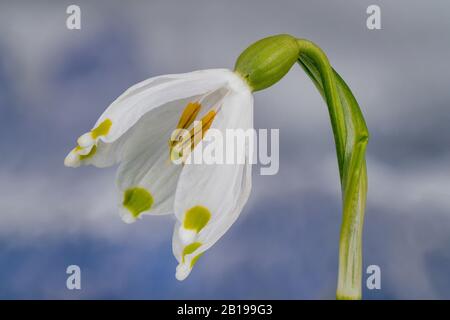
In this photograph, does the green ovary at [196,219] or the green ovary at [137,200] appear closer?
the green ovary at [196,219]

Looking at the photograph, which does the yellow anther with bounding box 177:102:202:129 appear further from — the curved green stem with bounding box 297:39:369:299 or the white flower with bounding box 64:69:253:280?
the curved green stem with bounding box 297:39:369:299


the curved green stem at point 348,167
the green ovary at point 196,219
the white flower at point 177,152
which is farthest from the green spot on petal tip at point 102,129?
the curved green stem at point 348,167

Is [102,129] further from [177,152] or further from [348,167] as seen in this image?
[348,167]

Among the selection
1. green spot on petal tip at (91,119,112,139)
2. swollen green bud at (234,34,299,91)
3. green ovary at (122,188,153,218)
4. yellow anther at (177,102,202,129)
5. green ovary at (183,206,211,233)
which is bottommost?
green ovary at (183,206,211,233)

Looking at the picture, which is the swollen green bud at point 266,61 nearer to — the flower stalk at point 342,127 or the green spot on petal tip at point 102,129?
the flower stalk at point 342,127

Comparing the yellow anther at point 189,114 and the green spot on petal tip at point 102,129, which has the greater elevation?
the yellow anther at point 189,114

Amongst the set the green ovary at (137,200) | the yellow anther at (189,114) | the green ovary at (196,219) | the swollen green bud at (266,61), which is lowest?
the green ovary at (196,219)

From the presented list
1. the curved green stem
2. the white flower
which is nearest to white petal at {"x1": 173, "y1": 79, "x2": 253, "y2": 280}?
the white flower

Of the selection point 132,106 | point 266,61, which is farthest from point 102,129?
point 266,61
